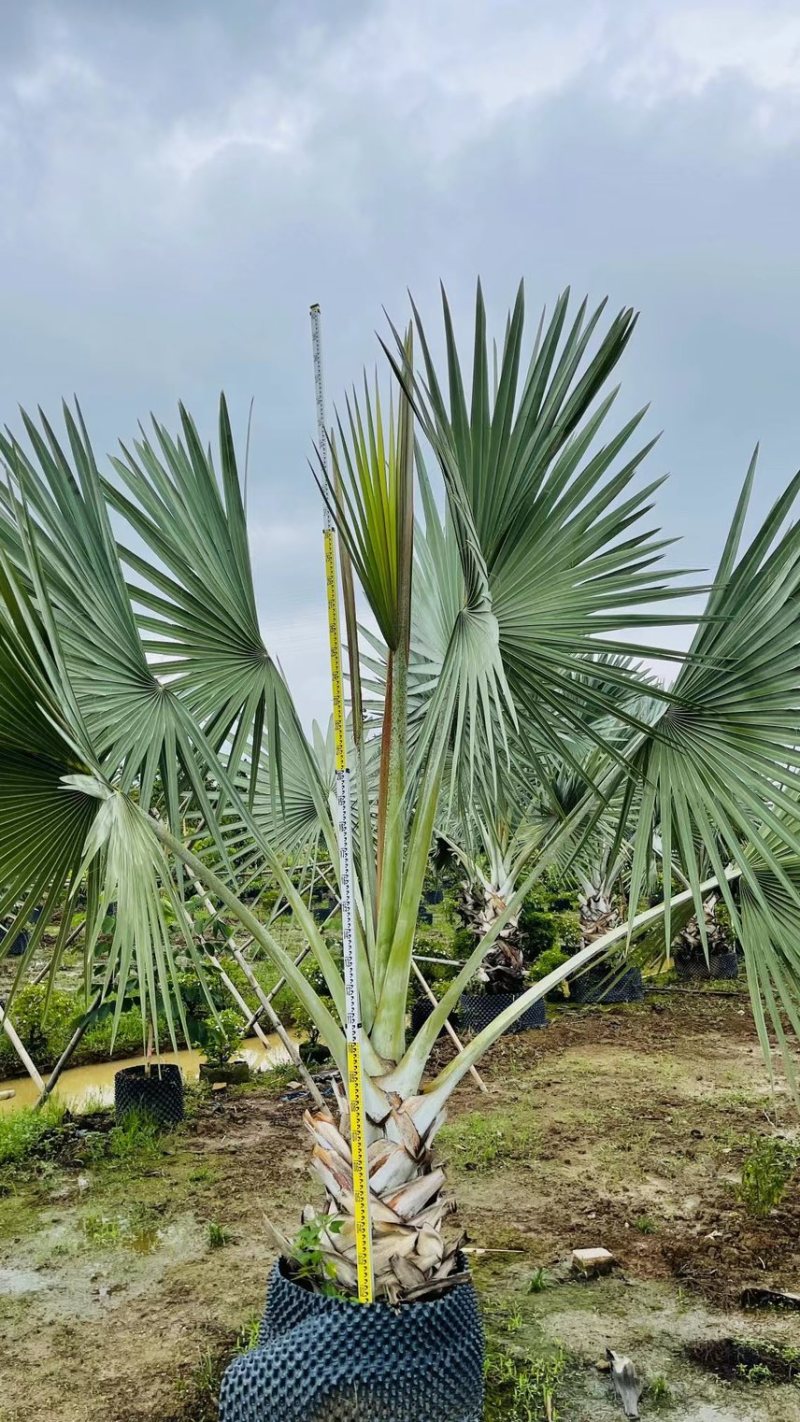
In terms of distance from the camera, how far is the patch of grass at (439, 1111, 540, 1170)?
4.85 m

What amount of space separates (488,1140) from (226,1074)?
2.22 meters

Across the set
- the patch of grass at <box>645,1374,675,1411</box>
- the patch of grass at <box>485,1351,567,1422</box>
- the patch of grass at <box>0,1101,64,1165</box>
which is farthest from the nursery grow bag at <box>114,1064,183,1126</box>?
the patch of grass at <box>645,1374,675,1411</box>

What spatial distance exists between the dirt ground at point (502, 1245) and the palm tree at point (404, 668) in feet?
2.65

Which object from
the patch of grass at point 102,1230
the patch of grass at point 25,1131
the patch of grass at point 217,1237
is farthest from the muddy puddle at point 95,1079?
the patch of grass at point 217,1237

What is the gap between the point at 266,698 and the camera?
3143 mm

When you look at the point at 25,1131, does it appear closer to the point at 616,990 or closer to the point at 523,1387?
the point at 523,1387

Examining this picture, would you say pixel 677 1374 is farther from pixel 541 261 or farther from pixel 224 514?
pixel 541 261

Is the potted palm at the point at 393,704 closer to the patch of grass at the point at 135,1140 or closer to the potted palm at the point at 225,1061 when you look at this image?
the patch of grass at the point at 135,1140

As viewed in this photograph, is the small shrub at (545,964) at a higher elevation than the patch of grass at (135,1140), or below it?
higher

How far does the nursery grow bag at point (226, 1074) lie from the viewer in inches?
261

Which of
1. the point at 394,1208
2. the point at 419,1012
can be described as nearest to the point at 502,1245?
the point at 394,1208

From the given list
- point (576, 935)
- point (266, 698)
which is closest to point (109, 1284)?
point (266, 698)

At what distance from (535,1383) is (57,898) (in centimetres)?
191

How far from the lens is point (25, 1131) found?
5.10 metres
